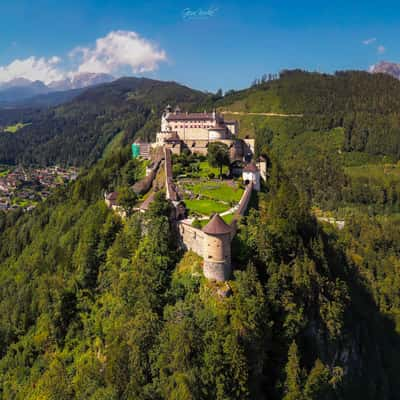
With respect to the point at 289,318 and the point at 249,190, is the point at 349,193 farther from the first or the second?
the point at 289,318

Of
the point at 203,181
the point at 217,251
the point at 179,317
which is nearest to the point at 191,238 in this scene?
the point at 217,251

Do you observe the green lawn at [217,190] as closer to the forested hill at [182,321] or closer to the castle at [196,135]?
the forested hill at [182,321]

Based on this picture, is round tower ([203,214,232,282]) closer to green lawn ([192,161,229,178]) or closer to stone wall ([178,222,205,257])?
stone wall ([178,222,205,257])

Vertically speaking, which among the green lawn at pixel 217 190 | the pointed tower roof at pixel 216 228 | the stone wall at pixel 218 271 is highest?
the pointed tower roof at pixel 216 228

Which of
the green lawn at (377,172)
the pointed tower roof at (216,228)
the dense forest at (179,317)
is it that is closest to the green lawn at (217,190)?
the dense forest at (179,317)

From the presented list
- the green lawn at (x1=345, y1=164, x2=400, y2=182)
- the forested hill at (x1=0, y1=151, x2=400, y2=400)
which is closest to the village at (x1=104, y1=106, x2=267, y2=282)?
the forested hill at (x1=0, y1=151, x2=400, y2=400)

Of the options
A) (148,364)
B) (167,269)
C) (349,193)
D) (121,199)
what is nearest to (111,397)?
(148,364)

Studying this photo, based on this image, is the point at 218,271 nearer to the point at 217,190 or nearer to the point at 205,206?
the point at 205,206
